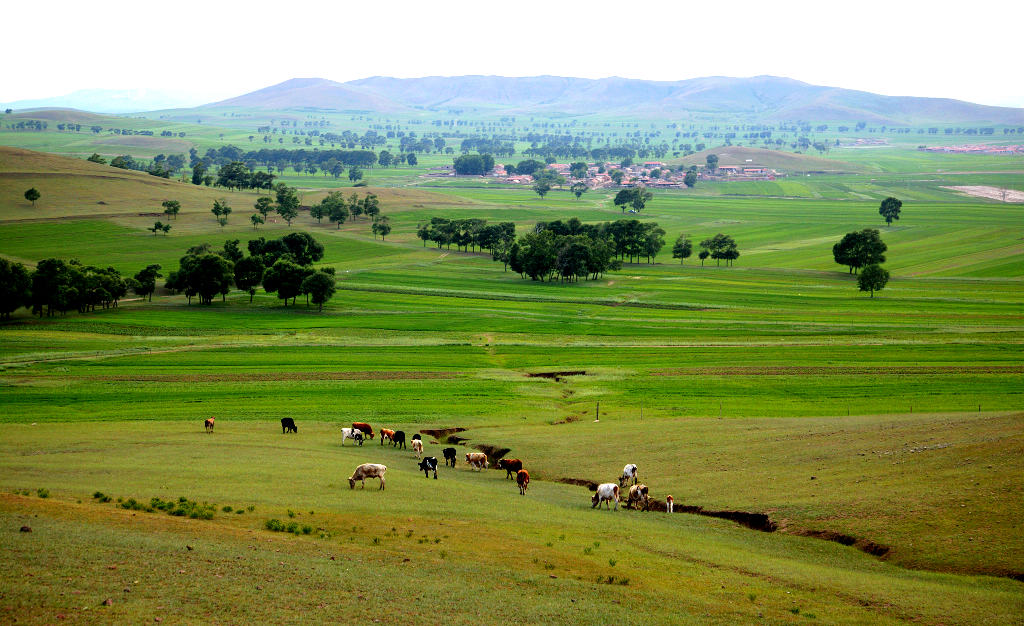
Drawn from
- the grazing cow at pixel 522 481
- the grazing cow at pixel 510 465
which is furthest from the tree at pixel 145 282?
the grazing cow at pixel 522 481

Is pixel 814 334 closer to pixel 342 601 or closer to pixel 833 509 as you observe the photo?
pixel 833 509

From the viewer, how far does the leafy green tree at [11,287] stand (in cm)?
9562

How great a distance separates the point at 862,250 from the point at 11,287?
5286 inches

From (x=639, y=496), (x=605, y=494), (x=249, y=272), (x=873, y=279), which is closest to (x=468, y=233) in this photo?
(x=249, y=272)

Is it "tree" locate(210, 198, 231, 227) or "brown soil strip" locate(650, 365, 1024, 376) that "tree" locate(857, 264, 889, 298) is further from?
"tree" locate(210, 198, 231, 227)

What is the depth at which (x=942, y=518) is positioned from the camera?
2850 cm

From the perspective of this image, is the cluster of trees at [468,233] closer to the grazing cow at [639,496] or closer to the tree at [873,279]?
the tree at [873,279]

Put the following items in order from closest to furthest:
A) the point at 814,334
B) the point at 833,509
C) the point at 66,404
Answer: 1. the point at 833,509
2. the point at 66,404
3. the point at 814,334

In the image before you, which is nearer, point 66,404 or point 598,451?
point 598,451

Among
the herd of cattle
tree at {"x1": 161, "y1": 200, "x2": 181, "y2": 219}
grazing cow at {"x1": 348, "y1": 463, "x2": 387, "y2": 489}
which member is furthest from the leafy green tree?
tree at {"x1": 161, "y1": 200, "x2": 181, "y2": 219}

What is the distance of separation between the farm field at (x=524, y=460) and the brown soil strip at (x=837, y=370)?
0.45 metres

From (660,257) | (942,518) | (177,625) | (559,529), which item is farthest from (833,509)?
(660,257)

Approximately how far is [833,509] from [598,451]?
47.3 ft

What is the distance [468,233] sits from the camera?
176 meters
